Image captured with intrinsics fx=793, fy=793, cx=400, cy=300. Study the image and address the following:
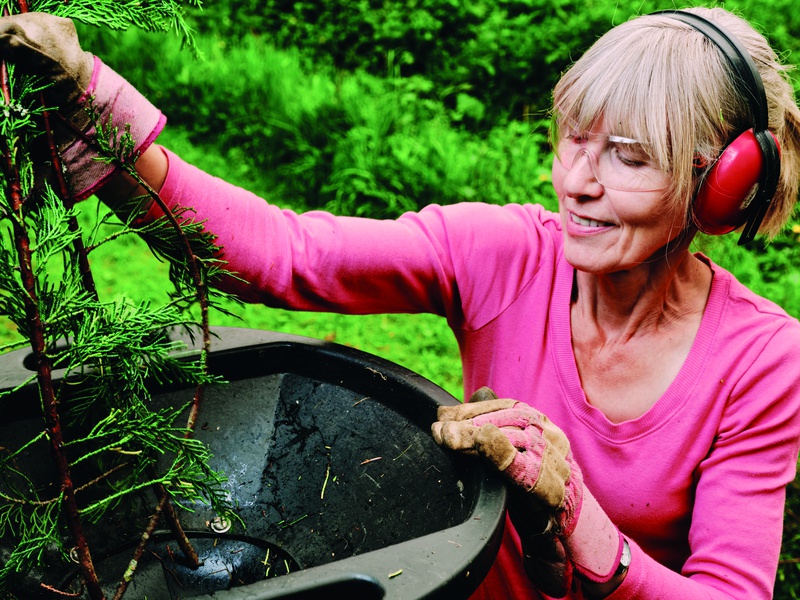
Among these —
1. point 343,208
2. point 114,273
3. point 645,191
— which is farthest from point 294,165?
point 645,191

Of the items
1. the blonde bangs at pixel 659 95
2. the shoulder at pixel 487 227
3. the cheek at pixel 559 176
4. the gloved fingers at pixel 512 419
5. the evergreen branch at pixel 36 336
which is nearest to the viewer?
the evergreen branch at pixel 36 336

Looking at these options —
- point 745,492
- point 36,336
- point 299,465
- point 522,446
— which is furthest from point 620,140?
point 36,336

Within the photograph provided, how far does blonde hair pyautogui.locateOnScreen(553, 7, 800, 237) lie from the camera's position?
147 centimetres

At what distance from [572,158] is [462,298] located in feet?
1.32

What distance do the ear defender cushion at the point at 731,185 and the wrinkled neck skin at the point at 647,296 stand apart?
0.52 feet

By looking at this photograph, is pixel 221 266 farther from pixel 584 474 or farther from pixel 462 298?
pixel 584 474

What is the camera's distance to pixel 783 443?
1585mm

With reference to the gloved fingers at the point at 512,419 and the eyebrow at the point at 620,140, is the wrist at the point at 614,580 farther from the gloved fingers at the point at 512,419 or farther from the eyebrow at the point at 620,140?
the eyebrow at the point at 620,140

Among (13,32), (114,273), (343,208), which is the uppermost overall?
(13,32)

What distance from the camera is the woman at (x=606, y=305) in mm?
1433

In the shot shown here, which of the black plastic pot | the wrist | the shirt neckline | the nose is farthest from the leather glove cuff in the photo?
the wrist

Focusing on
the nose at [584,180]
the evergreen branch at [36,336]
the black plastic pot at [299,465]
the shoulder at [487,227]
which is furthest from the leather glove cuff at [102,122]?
the nose at [584,180]

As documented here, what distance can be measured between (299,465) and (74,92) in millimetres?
814

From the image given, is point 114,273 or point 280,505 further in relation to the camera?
point 114,273
